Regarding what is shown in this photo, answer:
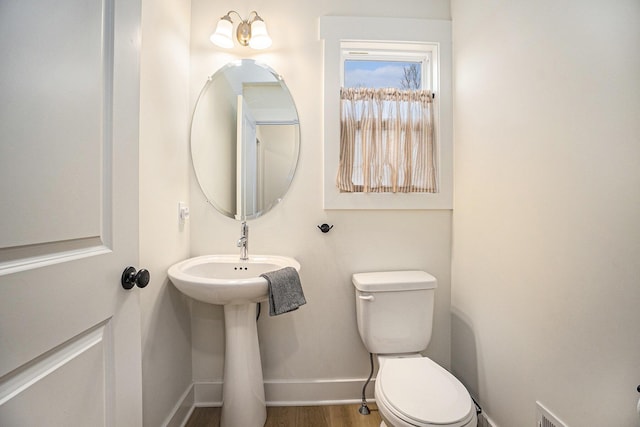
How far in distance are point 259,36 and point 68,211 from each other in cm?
140

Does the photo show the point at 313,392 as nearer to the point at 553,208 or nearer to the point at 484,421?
the point at 484,421

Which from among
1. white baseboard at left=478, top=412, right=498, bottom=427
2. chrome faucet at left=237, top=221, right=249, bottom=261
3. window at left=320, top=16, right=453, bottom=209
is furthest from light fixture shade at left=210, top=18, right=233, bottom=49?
white baseboard at left=478, top=412, right=498, bottom=427

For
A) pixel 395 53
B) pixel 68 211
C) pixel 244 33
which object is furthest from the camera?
pixel 395 53

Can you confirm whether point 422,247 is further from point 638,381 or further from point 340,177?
point 638,381

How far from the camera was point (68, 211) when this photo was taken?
584mm

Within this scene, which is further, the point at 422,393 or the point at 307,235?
the point at 307,235

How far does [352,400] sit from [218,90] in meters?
1.98

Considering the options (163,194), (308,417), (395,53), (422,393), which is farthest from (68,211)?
(395,53)

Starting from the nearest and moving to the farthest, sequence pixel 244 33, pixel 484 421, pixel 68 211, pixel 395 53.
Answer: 1. pixel 68 211
2. pixel 484 421
3. pixel 244 33
4. pixel 395 53

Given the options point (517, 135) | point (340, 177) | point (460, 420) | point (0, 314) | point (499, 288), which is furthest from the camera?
point (340, 177)

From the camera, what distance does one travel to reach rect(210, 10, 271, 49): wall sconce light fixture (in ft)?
5.08

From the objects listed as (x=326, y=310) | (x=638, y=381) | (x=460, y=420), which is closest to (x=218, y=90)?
(x=326, y=310)

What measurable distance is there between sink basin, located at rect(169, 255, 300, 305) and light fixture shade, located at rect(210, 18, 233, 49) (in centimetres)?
119

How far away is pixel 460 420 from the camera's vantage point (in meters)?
0.97
